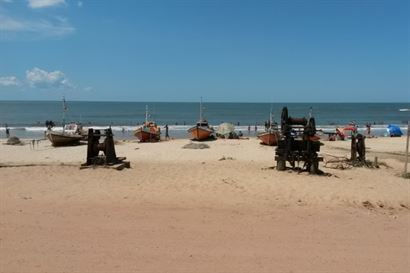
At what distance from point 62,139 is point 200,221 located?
19715 millimetres

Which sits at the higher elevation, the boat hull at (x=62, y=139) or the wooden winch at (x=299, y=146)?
the wooden winch at (x=299, y=146)

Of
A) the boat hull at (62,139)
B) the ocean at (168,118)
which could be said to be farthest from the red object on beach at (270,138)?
the ocean at (168,118)

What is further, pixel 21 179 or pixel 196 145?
pixel 196 145

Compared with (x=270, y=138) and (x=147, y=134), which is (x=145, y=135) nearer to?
(x=147, y=134)

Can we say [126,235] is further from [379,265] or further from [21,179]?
[21,179]

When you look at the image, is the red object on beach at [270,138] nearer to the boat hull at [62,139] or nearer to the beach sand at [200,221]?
the boat hull at [62,139]

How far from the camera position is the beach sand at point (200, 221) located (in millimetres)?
5891

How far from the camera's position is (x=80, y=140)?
26797mm

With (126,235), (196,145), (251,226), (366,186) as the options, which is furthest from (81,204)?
(196,145)

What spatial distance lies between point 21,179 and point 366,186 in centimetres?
896

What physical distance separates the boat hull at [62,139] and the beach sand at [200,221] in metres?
12.1

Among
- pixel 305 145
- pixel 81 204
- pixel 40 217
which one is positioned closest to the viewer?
pixel 40 217

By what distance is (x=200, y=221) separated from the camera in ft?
25.9

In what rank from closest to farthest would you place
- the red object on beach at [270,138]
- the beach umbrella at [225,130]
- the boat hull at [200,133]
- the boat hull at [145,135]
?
the red object on beach at [270,138] < the boat hull at [145,135] < the boat hull at [200,133] < the beach umbrella at [225,130]
